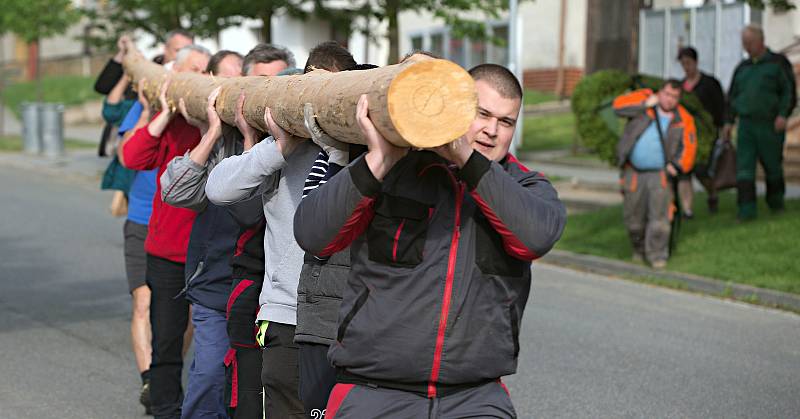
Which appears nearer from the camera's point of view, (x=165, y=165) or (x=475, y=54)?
(x=165, y=165)

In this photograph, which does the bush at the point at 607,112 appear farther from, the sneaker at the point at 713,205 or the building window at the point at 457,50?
the building window at the point at 457,50

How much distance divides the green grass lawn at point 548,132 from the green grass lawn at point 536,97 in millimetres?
2233

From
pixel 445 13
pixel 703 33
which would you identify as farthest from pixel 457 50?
pixel 445 13

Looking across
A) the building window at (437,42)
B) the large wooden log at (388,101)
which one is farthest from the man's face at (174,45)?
the building window at (437,42)

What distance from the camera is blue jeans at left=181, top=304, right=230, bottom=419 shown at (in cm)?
524

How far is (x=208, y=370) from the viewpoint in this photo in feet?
17.3

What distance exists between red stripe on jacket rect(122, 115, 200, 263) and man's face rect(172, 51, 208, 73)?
0.49 metres

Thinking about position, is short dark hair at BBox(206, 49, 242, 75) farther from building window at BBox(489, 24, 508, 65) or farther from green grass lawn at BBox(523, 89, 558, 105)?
building window at BBox(489, 24, 508, 65)

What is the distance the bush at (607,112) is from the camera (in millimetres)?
12633

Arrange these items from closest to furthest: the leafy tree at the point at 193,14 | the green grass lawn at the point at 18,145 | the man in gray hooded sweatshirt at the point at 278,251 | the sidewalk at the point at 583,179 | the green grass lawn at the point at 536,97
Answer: the man in gray hooded sweatshirt at the point at 278,251
the sidewalk at the point at 583,179
the leafy tree at the point at 193,14
the green grass lawn at the point at 18,145
the green grass lawn at the point at 536,97

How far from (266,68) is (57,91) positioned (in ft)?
133

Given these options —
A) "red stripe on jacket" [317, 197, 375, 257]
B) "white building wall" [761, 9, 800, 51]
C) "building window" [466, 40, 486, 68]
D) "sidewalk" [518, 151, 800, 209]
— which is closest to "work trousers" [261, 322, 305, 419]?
"red stripe on jacket" [317, 197, 375, 257]

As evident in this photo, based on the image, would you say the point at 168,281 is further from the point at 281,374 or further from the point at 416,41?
the point at 416,41

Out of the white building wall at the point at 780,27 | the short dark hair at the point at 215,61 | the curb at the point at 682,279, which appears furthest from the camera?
the white building wall at the point at 780,27
